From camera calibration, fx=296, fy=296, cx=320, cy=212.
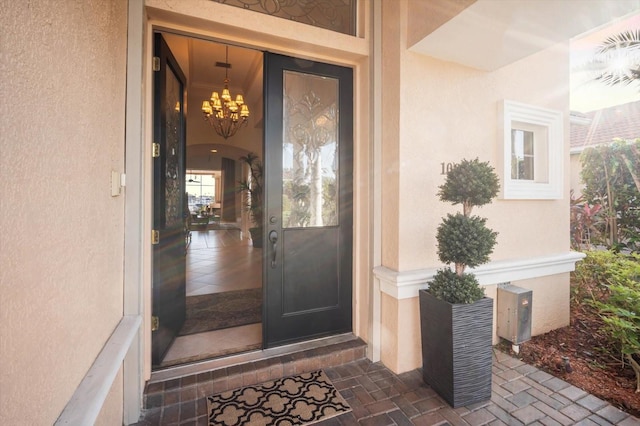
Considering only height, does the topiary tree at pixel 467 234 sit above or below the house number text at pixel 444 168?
below

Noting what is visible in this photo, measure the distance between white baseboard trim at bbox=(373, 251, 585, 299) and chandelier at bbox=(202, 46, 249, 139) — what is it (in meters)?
4.46

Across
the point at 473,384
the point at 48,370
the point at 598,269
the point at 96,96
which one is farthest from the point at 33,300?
the point at 598,269

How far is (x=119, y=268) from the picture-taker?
1906 mm

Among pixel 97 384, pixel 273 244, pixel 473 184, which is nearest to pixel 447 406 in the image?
pixel 473 184

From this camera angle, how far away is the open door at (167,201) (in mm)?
2359

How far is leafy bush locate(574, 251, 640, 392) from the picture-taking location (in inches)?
94.7

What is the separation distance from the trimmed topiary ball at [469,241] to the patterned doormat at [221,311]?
225cm

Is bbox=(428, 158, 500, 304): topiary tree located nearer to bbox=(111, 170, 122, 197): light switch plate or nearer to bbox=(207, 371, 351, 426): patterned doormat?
bbox=(207, 371, 351, 426): patterned doormat

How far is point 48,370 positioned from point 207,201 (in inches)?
903

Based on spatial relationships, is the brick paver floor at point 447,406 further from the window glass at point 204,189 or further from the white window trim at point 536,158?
the window glass at point 204,189

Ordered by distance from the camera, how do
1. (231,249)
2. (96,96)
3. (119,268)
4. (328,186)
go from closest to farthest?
(96,96), (119,268), (328,186), (231,249)

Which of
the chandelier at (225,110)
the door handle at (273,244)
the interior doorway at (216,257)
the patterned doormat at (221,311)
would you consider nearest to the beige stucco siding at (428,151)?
the door handle at (273,244)

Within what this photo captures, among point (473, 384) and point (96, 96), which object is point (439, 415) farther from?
point (96, 96)

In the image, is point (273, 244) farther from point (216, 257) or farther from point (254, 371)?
point (216, 257)
